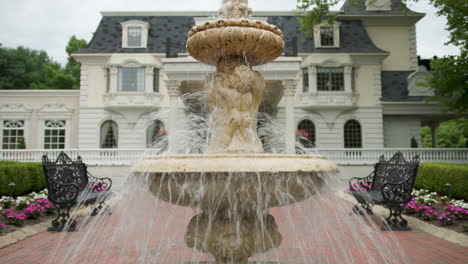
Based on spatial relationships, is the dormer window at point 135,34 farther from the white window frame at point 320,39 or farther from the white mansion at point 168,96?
the white window frame at point 320,39

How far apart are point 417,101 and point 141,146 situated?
1908 cm

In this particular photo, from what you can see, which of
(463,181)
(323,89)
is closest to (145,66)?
(323,89)

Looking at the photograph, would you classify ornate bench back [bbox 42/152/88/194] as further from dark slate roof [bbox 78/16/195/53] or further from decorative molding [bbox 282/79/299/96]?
dark slate roof [bbox 78/16/195/53]

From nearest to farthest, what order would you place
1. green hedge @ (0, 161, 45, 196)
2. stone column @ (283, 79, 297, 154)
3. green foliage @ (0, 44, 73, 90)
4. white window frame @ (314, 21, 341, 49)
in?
1. green hedge @ (0, 161, 45, 196)
2. stone column @ (283, 79, 297, 154)
3. white window frame @ (314, 21, 341, 49)
4. green foliage @ (0, 44, 73, 90)

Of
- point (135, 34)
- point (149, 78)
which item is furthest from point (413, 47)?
point (135, 34)

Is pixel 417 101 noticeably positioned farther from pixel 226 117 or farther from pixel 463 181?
pixel 226 117

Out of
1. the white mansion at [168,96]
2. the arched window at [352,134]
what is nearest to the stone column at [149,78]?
the white mansion at [168,96]

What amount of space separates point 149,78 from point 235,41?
795 inches

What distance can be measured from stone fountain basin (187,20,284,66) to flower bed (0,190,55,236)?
5622mm

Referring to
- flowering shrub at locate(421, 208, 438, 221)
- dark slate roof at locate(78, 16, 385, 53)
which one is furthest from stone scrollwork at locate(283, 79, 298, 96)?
flowering shrub at locate(421, 208, 438, 221)

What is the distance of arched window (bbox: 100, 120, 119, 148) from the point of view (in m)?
23.8

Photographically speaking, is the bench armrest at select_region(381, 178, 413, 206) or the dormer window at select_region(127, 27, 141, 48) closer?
the bench armrest at select_region(381, 178, 413, 206)

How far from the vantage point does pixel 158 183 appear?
Answer: 323cm

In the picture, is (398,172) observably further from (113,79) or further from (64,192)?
(113,79)
